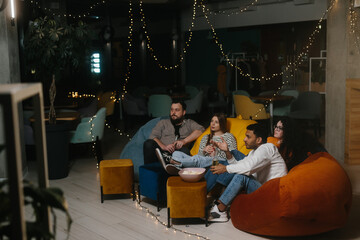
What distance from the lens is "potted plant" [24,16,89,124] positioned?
6.41m

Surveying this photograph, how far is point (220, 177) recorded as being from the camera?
4.21 m

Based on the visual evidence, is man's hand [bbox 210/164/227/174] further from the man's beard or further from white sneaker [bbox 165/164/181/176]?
the man's beard

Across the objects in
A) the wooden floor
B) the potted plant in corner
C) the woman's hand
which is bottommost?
the wooden floor

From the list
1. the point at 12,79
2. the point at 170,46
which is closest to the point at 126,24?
the point at 170,46

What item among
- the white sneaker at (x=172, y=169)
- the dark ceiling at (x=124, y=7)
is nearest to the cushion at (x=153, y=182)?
the white sneaker at (x=172, y=169)

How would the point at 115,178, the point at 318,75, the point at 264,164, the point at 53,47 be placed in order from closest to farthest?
the point at 264,164 < the point at 115,178 < the point at 53,47 < the point at 318,75

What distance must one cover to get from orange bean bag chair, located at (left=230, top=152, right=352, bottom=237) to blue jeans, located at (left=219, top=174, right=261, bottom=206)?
0.72 ft

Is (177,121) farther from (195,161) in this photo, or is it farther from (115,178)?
(115,178)

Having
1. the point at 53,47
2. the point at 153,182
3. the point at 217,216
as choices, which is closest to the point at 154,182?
the point at 153,182

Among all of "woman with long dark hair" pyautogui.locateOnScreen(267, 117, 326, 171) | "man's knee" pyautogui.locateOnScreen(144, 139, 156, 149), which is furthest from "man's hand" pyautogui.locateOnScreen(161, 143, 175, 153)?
Answer: "woman with long dark hair" pyautogui.locateOnScreen(267, 117, 326, 171)

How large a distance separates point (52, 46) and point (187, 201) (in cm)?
367

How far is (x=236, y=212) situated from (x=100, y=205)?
1665 mm

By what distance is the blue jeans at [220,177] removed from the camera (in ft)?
13.7

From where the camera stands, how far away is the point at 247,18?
11820 mm
